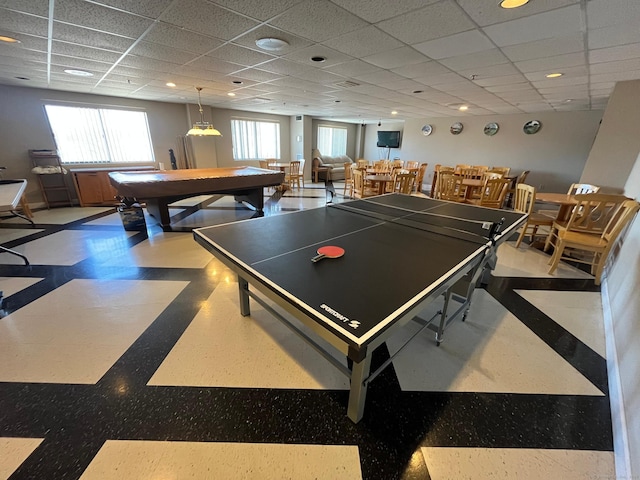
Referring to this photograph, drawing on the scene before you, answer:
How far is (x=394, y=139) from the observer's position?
11297 millimetres

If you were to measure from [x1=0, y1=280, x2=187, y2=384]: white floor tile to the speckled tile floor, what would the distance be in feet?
0.04

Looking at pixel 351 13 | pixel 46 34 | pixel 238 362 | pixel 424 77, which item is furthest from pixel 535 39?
pixel 46 34

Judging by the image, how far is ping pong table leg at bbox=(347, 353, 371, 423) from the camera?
1.24 metres

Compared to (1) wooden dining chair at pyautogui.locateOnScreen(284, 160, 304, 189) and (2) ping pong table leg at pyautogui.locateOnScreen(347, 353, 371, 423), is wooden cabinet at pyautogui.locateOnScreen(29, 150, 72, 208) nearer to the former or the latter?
(1) wooden dining chair at pyautogui.locateOnScreen(284, 160, 304, 189)

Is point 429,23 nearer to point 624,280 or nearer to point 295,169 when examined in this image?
point 624,280

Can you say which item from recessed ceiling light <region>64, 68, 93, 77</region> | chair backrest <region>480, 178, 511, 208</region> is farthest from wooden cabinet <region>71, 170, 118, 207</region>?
chair backrest <region>480, 178, 511, 208</region>

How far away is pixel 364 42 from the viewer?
8.66 feet

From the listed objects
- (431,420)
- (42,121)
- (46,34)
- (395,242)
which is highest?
(46,34)

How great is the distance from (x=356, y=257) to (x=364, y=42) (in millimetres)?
2460

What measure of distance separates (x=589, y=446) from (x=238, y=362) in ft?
6.60

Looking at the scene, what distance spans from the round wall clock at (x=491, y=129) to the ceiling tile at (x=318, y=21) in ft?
26.2

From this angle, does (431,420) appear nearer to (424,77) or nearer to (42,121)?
(424,77)

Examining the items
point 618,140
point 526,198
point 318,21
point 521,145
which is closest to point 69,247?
point 318,21

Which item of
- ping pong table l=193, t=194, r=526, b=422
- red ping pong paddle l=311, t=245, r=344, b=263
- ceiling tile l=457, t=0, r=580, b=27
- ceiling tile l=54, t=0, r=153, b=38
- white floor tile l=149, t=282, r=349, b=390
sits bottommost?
white floor tile l=149, t=282, r=349, b=390
